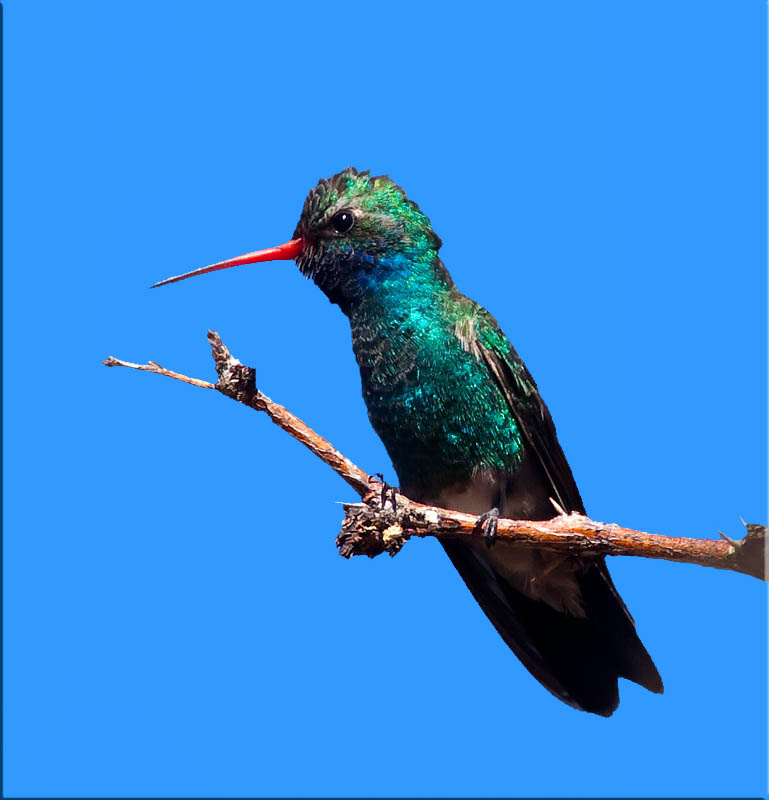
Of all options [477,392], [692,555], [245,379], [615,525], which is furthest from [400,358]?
[692,555]

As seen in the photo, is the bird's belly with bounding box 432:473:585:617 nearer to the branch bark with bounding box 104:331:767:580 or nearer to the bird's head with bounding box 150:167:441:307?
the branch bark with bounding box 104:331:767:580

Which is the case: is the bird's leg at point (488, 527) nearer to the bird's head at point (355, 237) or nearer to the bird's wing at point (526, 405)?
the bird's wing at point (526, 405)

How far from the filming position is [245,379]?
4164 millimetres

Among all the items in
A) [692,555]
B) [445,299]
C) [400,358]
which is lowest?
[692,555]

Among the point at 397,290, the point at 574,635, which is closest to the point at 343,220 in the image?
the point at 397,290

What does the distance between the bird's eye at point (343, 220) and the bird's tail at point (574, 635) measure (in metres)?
1.80

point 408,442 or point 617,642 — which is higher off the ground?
point 408,442

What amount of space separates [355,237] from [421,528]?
1.67 metres

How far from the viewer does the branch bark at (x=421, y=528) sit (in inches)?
155

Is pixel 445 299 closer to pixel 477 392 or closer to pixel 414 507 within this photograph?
pixel 477 392

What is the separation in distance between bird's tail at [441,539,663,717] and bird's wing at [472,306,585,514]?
418mm

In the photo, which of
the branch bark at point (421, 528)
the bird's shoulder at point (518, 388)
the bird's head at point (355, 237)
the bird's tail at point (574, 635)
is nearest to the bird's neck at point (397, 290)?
the bird's head at point (355, 237)

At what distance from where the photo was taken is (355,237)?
4.95m

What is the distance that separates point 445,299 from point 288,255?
3.01ft
